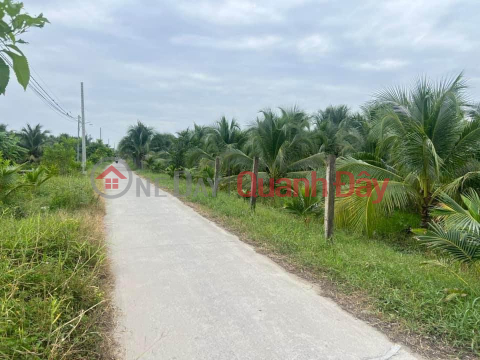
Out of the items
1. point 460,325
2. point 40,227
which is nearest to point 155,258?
point 40,227

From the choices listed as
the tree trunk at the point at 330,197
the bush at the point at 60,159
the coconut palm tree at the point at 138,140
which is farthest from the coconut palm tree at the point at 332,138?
the coconut palm tree at the point at 138,140

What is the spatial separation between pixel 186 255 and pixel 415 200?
18.2 ft

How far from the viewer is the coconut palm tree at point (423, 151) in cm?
670

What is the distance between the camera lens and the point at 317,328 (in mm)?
2908

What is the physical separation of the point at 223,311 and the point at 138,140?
33762 mm

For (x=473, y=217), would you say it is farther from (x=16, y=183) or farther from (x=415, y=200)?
(x=16, y=183)

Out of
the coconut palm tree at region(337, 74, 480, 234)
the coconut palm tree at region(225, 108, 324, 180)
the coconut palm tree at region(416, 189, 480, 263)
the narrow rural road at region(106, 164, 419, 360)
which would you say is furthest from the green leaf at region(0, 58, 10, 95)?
the coconut palm tree at region(225, 108, 324, 180)

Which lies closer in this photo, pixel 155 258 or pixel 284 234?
pixel 155 258

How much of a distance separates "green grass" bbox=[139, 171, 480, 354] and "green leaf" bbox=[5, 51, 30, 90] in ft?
10.7

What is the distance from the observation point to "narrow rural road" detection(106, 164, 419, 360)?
2.57 m

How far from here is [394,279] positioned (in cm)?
377

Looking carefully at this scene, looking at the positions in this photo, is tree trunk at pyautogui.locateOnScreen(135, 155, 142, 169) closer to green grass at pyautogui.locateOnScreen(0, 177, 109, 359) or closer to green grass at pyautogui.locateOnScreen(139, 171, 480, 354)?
green grass at pyautogui.locateOnScreen(139, 171, 480, 354)

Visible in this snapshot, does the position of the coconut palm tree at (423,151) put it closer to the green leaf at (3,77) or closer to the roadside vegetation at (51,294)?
the roadside vegetation at (51,294)

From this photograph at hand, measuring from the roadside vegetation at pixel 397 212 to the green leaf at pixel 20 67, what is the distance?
3250 mm
